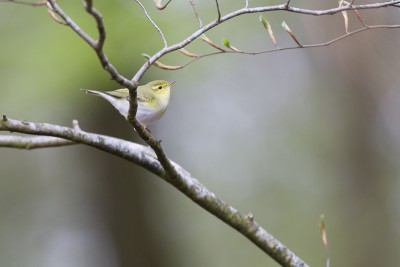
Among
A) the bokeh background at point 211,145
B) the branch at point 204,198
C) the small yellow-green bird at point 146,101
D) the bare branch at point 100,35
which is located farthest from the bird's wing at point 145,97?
the bokeh background at point 211,145

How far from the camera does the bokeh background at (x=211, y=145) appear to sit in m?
5.89

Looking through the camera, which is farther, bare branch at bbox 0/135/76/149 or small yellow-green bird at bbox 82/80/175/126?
small yellow-green bird at bbox 82/80/175/126

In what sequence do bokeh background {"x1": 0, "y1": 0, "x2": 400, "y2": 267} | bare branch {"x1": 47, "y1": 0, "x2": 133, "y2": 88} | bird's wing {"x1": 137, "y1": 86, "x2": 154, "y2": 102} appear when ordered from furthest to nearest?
A: bokeh background {"x1": 0, "y1": 0, "x2": 400, "y2": 267} → bird's wing {"x1": 137, "y1": 86, "x2": 154, "y2": 102} → bare branch {"x1": 47, "y1": 0, "x2": 133, "y2": 88}

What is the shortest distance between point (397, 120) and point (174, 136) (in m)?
3.81

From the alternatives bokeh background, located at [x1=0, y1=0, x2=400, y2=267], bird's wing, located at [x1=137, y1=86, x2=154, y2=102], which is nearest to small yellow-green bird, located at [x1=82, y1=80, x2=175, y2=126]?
bird's wing, located at [x1=137, y1=86, x2=154, y2=102]

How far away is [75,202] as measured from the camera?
8.25 m

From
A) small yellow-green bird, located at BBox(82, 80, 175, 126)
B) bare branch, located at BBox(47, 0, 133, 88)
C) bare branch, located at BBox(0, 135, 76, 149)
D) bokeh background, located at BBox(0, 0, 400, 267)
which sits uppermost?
bare branch, located at BBox(47, 0, 133, 88)

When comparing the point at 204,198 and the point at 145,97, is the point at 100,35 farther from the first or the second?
the point at 145,97

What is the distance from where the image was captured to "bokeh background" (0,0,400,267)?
589cm

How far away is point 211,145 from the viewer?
995 centimetres

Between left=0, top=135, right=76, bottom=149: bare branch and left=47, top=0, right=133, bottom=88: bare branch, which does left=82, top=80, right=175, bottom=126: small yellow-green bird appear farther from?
left=47, top=0, right=133, bottom=88: bare branch

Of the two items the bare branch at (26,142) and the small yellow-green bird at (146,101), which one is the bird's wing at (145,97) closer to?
the small yellow-green bird at (146,101)

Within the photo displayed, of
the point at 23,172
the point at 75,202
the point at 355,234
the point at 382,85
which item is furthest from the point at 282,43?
the point at 23,172

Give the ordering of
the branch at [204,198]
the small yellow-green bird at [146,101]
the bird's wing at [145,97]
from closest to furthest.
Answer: the branch at [204,198] < the small yellow-green bird at [146,101] < the bird's wing at [145,97]
